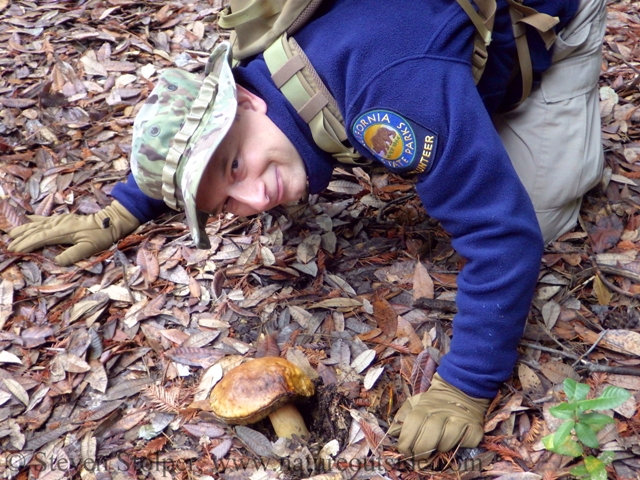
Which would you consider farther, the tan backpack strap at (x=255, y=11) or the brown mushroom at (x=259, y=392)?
the tan backpack strap at (x=255, y=11)

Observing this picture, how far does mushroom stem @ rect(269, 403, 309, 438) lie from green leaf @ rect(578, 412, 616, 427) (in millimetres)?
1259

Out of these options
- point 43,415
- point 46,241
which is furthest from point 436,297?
point 46,241

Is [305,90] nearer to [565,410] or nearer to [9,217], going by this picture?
[565,410]

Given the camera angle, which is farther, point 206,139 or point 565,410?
point 206,139

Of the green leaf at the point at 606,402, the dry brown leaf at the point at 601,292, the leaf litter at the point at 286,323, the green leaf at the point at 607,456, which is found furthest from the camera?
the dry brown leaf at the point at 601,292

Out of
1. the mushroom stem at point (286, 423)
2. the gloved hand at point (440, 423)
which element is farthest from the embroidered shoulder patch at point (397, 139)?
the mushroom stem at point (286, 423)

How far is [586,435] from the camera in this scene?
2.29m

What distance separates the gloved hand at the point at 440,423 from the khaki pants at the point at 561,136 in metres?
1.31

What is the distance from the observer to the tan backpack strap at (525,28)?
2.80m

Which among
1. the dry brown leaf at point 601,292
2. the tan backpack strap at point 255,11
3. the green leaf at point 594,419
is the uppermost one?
the tan backpack strap at point 255,11

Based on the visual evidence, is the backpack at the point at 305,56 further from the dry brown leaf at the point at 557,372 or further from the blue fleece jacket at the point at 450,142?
the dry brown leaf at the point at 557,372

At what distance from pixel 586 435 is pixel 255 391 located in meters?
1.40

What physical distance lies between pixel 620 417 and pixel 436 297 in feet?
3.68

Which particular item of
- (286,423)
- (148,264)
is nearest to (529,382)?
Answer: (286,423)
